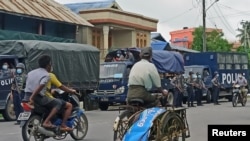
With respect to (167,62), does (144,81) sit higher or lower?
lower

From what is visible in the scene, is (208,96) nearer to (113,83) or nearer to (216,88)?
(216,88)

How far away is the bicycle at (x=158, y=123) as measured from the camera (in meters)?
9.13

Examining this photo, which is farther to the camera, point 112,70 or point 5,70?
point 112,70

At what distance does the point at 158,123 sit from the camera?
916 cm

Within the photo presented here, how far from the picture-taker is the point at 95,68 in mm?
24344

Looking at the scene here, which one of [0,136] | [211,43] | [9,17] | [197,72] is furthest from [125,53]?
[211,43]

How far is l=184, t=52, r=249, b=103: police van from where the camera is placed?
31.2 meters

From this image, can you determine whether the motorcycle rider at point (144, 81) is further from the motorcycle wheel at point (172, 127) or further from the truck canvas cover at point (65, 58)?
the truck canvas cover at point (65, 58)

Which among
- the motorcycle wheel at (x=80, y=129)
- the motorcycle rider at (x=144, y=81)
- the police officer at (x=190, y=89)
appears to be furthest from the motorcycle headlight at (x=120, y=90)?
the motorcycle rider at (x=144, y=81)

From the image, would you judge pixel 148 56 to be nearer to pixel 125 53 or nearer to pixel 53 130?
pixel 53 130

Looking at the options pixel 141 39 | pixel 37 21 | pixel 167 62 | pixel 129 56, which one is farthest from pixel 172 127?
pixel 141 39

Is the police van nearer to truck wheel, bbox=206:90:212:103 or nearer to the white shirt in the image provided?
truck wheel, bbox=206:90:212:103

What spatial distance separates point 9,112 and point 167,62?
11620 millimetres

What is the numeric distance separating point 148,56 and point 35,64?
11.0 metres
